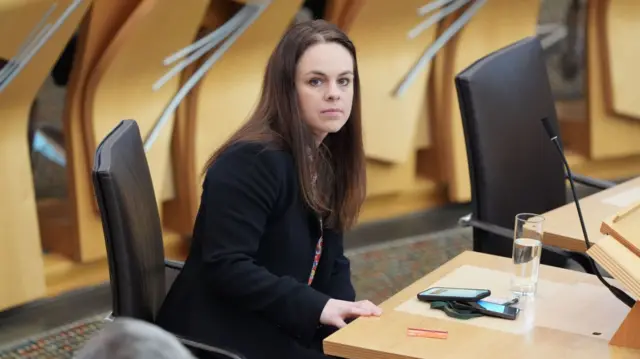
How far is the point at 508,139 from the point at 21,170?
1610 mm

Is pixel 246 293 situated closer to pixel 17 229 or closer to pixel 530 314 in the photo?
pixel 530 314

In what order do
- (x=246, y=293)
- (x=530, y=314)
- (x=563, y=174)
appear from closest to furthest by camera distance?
1. (x=530, y=314)
2. (x=246, y=293)
3. (x=563, y=174)

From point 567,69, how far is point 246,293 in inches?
149

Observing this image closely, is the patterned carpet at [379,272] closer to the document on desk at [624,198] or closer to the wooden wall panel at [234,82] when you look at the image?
the wooden wall panel at [234,82]

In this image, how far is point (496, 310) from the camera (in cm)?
175

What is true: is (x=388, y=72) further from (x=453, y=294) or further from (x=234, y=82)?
(x=453, y=294)

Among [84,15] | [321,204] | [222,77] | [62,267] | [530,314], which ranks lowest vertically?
[62,267]

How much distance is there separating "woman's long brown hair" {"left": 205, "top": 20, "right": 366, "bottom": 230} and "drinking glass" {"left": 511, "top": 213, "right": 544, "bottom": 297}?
1.32ft

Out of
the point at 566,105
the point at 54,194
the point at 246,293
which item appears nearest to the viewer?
→ the point at 246,293

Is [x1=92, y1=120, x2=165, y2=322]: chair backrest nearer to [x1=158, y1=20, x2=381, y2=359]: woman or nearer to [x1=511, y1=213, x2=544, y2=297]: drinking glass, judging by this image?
[x1=158, y1=20, x2=381, y2=359]: woman

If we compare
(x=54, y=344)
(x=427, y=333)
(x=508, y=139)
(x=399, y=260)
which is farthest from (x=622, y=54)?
(x=427, y=333)

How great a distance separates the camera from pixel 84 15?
127 inches

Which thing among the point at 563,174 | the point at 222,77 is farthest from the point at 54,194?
the point at 563,174

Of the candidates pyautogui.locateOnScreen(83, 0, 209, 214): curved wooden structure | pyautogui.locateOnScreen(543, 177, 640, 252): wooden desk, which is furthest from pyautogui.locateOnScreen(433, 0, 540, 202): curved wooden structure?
pyautogui.locateOnScreen(543, 177, 640, 252): wooden desk
